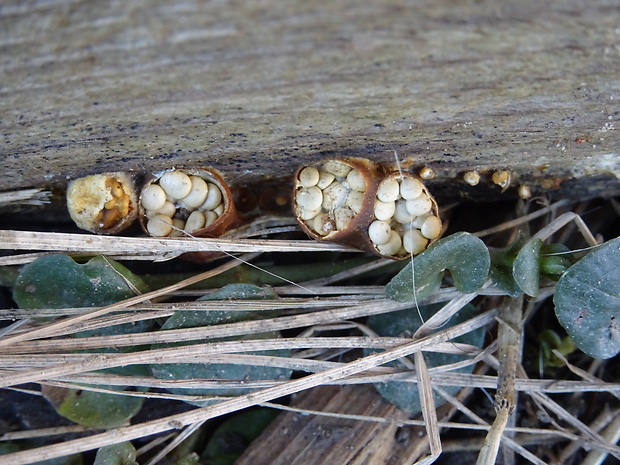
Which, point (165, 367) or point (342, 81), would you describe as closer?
point (342, 81)

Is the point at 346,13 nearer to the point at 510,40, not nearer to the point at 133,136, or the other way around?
the point at 510,40

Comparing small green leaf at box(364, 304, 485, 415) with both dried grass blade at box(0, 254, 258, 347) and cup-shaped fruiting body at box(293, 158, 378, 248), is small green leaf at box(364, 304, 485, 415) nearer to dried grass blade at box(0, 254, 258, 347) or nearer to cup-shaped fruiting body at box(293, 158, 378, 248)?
cup-shaped fruiting body at box(293, 158, 378, 248)

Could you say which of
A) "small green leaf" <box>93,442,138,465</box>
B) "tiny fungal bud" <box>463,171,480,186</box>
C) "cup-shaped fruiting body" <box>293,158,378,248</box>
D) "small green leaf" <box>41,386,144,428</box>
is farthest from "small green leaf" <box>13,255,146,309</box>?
"tiny fungal bud" <box>463,171,480,186</box>

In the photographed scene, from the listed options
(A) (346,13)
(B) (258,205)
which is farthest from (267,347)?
(A) (346,13)

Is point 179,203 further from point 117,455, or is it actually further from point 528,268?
point 528,268

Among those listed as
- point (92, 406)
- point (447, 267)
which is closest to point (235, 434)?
point (92, 406)

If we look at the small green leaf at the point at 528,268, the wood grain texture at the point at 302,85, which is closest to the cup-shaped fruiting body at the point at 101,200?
the wood grain texture at the point at 302,85
